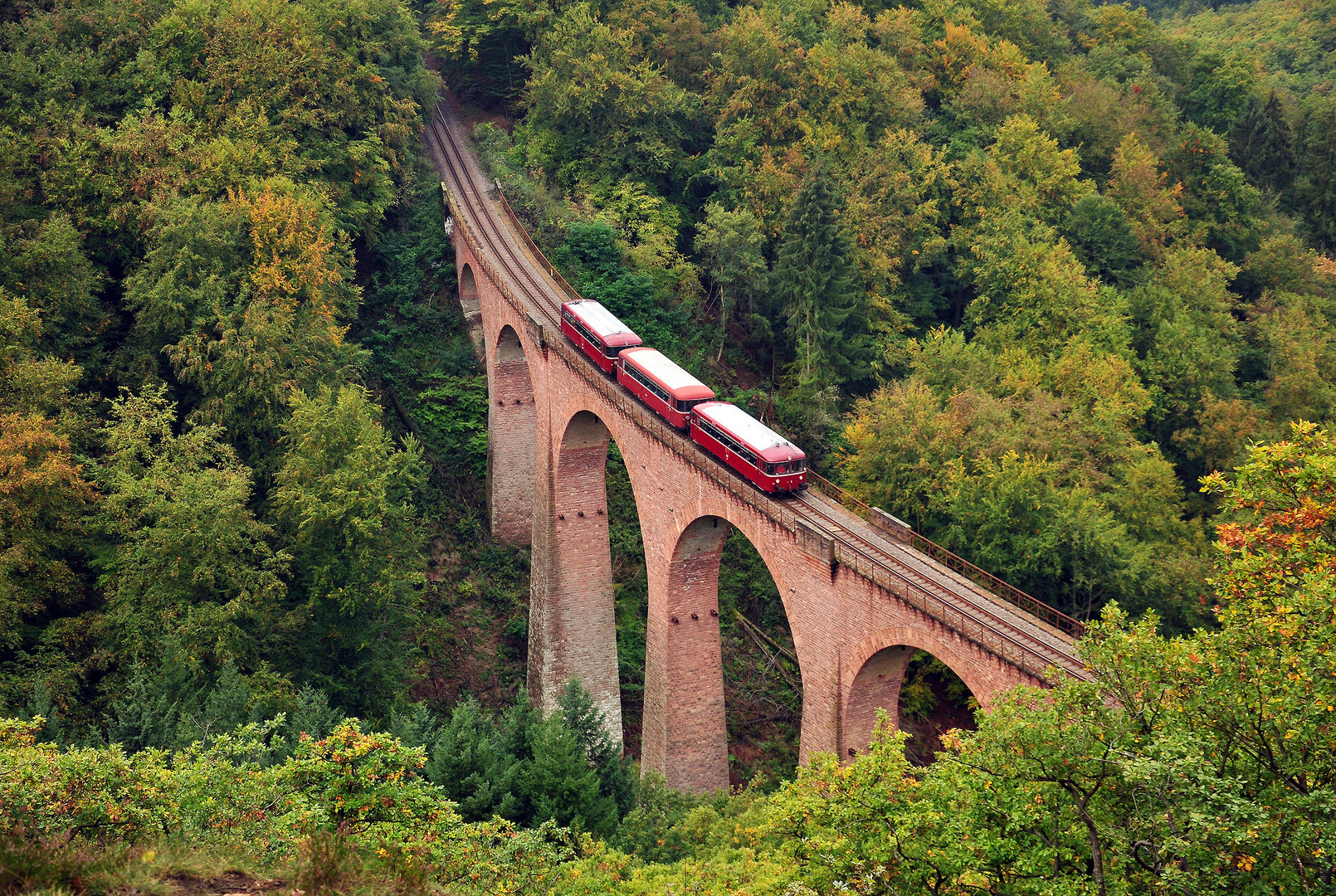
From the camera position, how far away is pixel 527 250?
5694 centimetres

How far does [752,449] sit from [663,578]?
7061 mm

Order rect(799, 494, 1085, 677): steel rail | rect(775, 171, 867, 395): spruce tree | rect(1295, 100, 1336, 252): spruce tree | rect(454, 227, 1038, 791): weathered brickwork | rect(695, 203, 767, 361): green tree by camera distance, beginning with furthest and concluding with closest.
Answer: rect(1295, 100, 1336, 252): spruce tree < rect(695, 203, 767, 361): green tree < rect(775, 171, 867, 395): spruce tree < rect(454, 227, 1038, 791): weathered brickwork < rect(799, 494, 1085, 677): steel rail

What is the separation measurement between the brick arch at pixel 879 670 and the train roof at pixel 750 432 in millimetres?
6447

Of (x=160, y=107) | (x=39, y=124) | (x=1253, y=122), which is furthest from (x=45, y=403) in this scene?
(x=1253, y=122)

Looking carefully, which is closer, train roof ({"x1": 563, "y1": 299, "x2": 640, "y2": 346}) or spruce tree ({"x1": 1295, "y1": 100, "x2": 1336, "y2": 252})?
train roof ({"x1": 563, "y1": 299, "x2": 640, "y2": 346})

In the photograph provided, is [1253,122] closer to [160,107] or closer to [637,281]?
[637,281]

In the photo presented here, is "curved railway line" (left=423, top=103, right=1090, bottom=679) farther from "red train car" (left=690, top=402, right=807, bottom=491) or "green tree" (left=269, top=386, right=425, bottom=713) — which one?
"green tree" (left=269, top=386, right=425, bottom=713)

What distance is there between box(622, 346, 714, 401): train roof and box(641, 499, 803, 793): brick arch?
4.13 meters

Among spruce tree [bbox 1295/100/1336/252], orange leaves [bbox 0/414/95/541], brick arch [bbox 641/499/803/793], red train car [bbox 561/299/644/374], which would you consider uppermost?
spruce tree [bbox 1295/100/1336/252]

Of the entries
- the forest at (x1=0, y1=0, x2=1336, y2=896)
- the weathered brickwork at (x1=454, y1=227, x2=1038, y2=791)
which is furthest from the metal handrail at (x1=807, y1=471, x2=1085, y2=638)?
the forest at (x1=0, y1=0, x2=1336, y2=896)

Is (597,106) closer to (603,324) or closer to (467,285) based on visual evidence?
(467,285)

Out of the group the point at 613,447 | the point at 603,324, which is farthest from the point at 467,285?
the point at 603,324

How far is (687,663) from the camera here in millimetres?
38969

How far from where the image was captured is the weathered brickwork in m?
31.2
